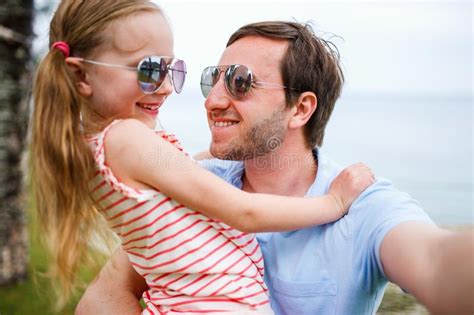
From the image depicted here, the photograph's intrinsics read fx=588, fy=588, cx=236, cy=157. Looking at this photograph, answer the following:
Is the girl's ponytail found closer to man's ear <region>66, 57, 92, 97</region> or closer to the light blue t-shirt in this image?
man's ear <region>66, 57, 92, 97</region>

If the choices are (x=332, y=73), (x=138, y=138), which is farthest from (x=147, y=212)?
(x=332, y=73)

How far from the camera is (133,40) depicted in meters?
1.99

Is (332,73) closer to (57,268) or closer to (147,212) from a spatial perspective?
(147,212)

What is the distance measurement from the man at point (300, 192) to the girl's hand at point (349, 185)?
0.02 m

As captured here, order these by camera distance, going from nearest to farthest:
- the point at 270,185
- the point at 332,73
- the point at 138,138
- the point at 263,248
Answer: the point at 138,138
the point at 263,248
the point at 270,185
the point at 332,73

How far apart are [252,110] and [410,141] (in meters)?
18.8

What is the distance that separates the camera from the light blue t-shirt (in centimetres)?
204

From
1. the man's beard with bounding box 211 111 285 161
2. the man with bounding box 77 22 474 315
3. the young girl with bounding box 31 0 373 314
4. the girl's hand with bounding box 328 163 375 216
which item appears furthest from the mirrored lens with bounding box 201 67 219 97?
the girl's hand with bounding box 328 163 375 216

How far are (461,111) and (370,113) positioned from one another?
4072 mm

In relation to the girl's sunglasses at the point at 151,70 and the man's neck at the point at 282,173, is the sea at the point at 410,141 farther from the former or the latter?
the girl's sunglasses at the point at 151,70

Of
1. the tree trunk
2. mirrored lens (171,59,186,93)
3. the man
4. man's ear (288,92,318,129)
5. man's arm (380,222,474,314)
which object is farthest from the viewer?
the tree trunk

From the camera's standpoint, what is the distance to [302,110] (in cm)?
280

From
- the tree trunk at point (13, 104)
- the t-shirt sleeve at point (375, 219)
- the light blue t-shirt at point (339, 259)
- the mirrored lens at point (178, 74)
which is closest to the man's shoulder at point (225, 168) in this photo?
the light blue t-shirt at point (339, 259)

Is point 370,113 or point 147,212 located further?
point 370,113
